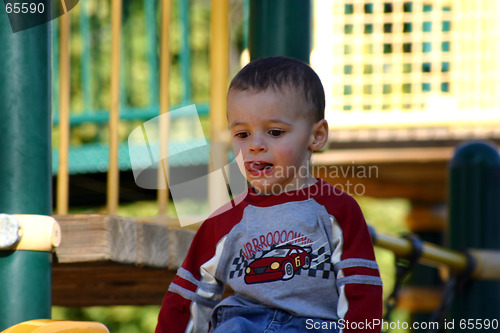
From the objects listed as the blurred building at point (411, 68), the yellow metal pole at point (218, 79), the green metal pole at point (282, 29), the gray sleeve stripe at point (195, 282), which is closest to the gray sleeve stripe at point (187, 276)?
the gray sleeve stripe at point (195, 282)

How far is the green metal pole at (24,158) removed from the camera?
180 cm

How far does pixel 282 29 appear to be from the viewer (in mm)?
2418

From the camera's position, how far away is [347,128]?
4.82 m

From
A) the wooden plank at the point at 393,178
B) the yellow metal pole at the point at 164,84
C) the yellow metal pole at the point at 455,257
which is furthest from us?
the wooden plank at the point at 393,178

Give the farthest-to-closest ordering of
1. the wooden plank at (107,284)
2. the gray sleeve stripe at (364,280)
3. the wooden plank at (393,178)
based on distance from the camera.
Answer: the wooden plank at (393,178)
the wooden plank at (107,284)
the gray sleeve stripe at (364,280)

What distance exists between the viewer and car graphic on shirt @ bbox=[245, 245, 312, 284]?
1.72 meters

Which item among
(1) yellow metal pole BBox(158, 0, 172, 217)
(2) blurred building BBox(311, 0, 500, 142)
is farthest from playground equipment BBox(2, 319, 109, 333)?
(2) blurred building BBox(311, 0, 500, 142)

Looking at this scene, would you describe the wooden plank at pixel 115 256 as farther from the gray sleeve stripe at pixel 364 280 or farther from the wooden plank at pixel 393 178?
the wooden plank at pixel 393 178

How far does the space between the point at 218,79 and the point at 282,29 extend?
793mm

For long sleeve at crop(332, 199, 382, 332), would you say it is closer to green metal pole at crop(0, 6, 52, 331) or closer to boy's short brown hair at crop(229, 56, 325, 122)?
boy's short brown hair at crop(229, 56, 325, 122)

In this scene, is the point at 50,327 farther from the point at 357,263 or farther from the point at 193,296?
the point at 357,263

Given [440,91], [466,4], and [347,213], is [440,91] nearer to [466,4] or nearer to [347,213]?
[466,4]

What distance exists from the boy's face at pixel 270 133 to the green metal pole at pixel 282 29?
0.65 m

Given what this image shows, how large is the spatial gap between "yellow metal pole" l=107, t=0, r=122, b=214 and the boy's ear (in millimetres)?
989
